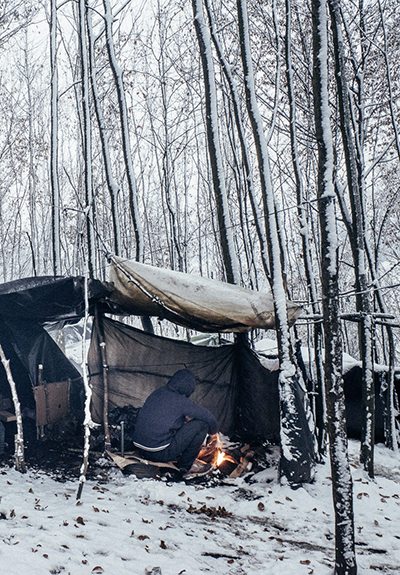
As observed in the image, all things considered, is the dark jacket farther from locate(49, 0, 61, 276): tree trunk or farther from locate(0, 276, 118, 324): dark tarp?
locate(49, 0, 61, 276): tree trunk

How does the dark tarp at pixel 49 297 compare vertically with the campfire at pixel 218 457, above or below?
above

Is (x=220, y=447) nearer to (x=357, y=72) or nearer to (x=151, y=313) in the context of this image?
(x=151, y=313)

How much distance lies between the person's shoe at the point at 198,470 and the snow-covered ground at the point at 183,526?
0.28 meters

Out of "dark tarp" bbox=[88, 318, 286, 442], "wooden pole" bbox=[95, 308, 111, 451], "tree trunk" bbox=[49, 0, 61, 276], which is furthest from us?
"tree trunk" bbox=[49, 0, 61, 276]

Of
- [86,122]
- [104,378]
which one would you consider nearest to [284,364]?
[104,378]

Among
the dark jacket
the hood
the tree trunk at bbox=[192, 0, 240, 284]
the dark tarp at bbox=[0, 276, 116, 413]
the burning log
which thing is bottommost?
the burning log

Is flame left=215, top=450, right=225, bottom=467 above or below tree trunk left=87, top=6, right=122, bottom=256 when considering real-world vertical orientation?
below

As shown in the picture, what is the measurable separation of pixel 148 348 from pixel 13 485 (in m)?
2.84

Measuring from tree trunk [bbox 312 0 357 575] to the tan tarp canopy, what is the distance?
7.90 ft

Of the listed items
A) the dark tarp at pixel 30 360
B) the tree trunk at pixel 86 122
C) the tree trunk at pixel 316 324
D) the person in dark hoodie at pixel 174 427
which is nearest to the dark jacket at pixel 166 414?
the person in dark hoodie at pixel 174 427

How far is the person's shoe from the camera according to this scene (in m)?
5.44

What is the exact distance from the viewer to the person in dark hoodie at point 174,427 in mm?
5445

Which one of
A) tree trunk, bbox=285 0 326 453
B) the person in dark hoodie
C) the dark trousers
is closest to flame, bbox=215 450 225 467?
the person in dark hoodie

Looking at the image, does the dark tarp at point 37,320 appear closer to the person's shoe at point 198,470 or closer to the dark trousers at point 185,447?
the dark trousers at point 185,447
